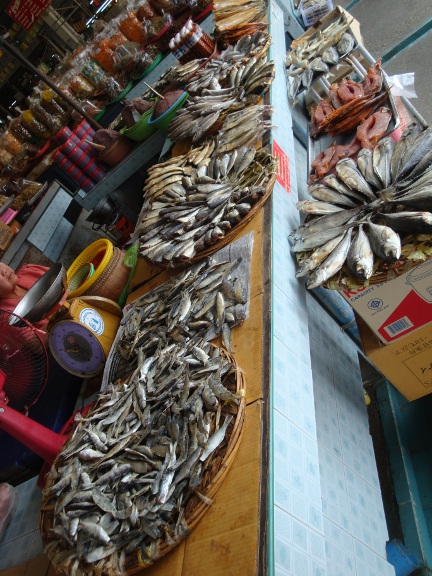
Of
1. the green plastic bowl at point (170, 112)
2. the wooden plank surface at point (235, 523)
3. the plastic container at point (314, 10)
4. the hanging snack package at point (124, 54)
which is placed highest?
the hanging snack package at point (124, 54)

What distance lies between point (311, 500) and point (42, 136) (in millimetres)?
10491

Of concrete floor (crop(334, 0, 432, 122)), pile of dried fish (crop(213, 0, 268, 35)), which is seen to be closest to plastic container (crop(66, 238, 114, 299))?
pile of dried fish (crop(213, 0, 268, 35))

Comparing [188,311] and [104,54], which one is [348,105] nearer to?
[188,311]

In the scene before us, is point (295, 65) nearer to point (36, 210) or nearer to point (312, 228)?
point (312, 228)

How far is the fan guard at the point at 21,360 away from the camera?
9.74ft

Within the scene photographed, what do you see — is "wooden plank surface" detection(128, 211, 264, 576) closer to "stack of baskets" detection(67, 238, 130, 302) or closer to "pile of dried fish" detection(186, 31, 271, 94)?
"stack of baskets" detection(67, 238, 130, 302)

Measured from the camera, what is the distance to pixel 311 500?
6.77 feet

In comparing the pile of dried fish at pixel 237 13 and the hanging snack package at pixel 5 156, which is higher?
the hanging snack package at pixel 5 156

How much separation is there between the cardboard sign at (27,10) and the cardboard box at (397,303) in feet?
44.7

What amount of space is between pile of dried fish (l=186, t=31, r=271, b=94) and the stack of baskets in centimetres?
276

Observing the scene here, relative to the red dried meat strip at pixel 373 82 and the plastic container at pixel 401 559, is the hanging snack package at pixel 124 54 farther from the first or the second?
the plastic container at pixel 401 559

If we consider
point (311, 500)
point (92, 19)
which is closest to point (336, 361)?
point (311, 500)

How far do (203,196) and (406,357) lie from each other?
2.23 meters

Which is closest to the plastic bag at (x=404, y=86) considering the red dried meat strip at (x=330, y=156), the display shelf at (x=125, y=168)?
the red dried meat strip at (x=330, y=156)
